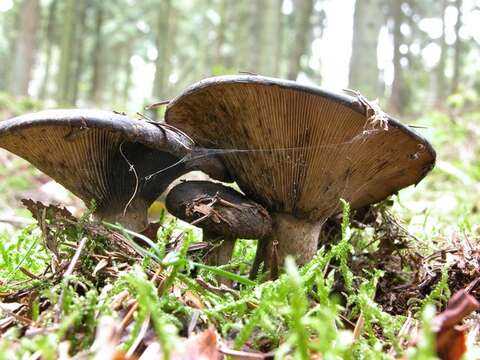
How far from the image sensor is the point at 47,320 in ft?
4.01

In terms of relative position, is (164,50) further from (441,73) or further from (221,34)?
(441,73)

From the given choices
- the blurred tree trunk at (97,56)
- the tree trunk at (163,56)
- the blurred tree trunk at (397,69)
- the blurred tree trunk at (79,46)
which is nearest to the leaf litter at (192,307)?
the tree trunk at (163,56)

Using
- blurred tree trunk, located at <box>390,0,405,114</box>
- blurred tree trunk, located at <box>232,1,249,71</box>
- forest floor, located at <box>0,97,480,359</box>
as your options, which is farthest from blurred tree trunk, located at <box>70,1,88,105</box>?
forest floor, located at <box>0,97,480,359</box>

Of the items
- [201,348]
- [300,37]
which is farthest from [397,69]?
[201,348]

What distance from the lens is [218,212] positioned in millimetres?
1884

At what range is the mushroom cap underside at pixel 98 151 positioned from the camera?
5.15 feet

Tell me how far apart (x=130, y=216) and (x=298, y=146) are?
0.75 m

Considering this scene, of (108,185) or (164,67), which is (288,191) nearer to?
(108,185)

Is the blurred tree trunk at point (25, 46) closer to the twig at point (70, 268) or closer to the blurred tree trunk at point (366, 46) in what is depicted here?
the blurred tree trunk at point (366, 46)

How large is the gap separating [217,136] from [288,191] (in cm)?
39

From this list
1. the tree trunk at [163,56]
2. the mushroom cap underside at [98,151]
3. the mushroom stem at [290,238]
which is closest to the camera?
the mushroom cap underside at [98,151]

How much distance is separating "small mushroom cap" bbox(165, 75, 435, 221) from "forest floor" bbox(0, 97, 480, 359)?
343 millimetres

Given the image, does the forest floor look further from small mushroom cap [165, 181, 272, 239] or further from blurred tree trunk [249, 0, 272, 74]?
blurred tree trunk [249, 0, 272, 74]

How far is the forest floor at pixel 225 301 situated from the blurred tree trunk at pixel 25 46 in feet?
34.8
